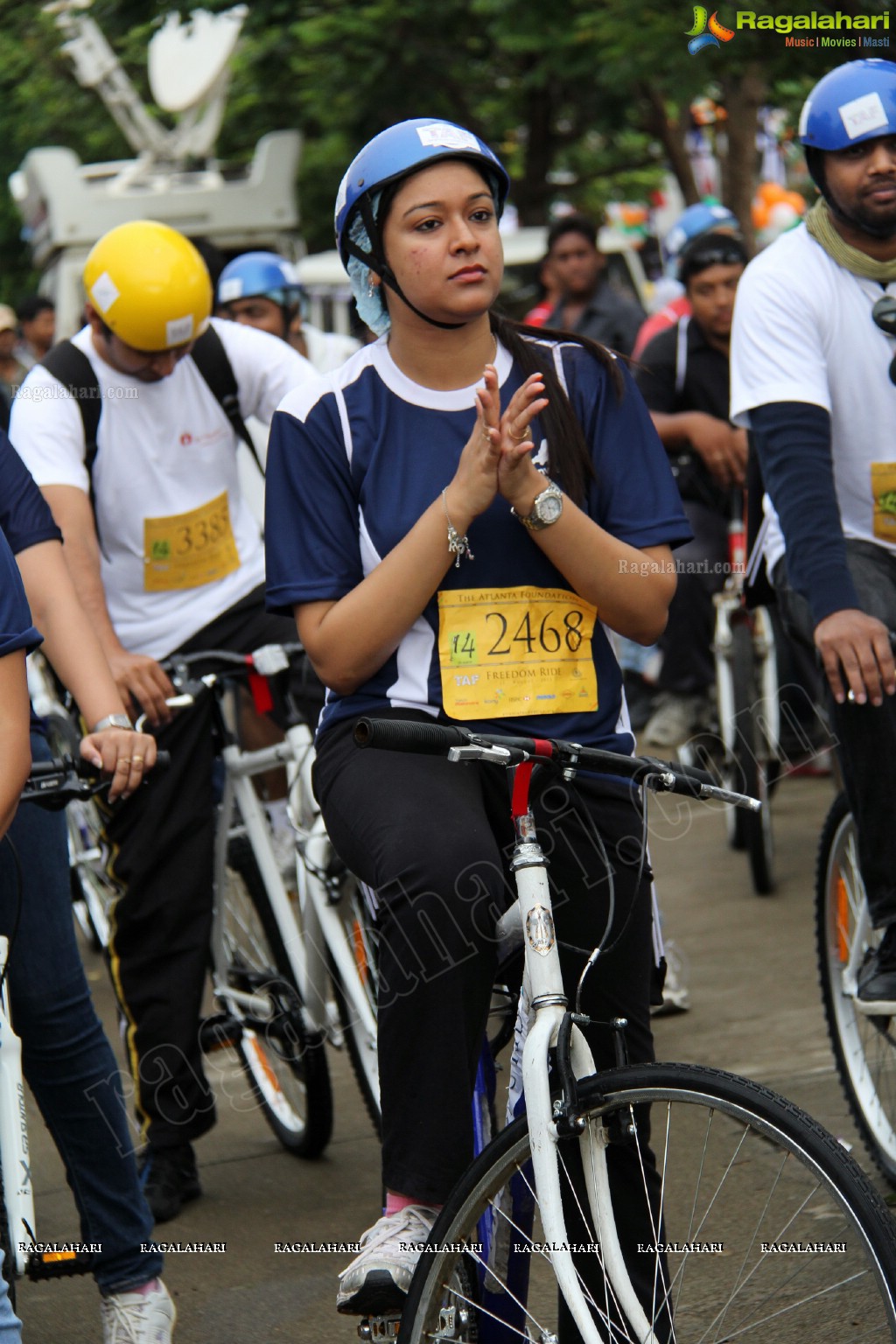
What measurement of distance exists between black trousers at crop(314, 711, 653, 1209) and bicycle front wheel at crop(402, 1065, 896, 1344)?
0.38 feet

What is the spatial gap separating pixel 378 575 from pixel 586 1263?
1007 mm

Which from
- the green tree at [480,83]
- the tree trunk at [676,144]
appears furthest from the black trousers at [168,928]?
the tree trunk at [676,144]

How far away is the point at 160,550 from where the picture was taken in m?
4.33

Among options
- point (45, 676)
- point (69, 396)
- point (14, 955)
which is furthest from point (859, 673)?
point (45, 676)

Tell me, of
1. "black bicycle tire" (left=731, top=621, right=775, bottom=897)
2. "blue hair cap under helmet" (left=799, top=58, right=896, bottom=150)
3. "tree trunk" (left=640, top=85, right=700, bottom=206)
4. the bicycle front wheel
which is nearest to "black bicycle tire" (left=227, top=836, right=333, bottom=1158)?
the bicycle front wheel

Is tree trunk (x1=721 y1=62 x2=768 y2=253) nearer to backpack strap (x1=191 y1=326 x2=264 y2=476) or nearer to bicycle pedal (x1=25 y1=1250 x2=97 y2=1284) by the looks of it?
backpack strap (x1=191 y1=326 x2=264 y2=476)

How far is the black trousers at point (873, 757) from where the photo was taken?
11.3 feet

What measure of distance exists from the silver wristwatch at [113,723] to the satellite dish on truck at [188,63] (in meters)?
11.7

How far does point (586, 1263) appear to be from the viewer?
8.13 feet

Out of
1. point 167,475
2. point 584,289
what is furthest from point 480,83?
point 167,475

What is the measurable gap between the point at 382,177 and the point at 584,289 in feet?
24.5

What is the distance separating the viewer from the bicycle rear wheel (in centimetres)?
381

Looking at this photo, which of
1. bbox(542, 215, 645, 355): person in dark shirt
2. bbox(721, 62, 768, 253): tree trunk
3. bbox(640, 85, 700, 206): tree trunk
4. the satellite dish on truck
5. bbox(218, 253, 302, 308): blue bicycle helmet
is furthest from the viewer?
bbox(640, 85, 700, 206): tree trunk

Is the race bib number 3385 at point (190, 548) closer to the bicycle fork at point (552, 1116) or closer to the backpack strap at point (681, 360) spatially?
the bicycle fork at point (552, 1116)
